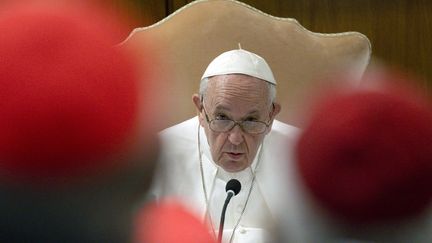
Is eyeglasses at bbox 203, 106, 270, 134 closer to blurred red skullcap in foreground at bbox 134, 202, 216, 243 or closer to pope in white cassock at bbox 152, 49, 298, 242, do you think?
pope in white cassock at bbox 152, 49, 298, 242

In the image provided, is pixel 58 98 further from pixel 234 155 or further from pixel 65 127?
pixel 234 155

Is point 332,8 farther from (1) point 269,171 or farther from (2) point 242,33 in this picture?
(1) point 269,171

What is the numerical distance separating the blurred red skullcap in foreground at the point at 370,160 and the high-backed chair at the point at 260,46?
1234 millimetres

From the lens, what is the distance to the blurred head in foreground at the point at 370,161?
290mm

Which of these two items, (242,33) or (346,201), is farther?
(242,33)

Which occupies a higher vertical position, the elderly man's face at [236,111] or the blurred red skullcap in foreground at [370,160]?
the blurred red skullcap in foreground at [370,160]

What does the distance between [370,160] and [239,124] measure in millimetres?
856

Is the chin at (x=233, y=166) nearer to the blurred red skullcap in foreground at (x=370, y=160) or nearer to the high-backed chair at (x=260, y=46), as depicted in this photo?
the high-backed chair at (x=260, y=46)

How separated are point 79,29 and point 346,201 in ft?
0.50

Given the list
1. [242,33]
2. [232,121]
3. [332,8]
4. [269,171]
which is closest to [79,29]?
[232,121]

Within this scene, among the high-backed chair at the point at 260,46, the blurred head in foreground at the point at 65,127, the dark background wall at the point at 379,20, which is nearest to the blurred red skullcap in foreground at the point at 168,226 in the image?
the blurred head in foreground at the point at 65,127

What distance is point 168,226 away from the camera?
28 centimetres

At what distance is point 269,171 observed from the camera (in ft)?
4.34

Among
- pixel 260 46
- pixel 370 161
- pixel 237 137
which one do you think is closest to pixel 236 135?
pixel 237 137
